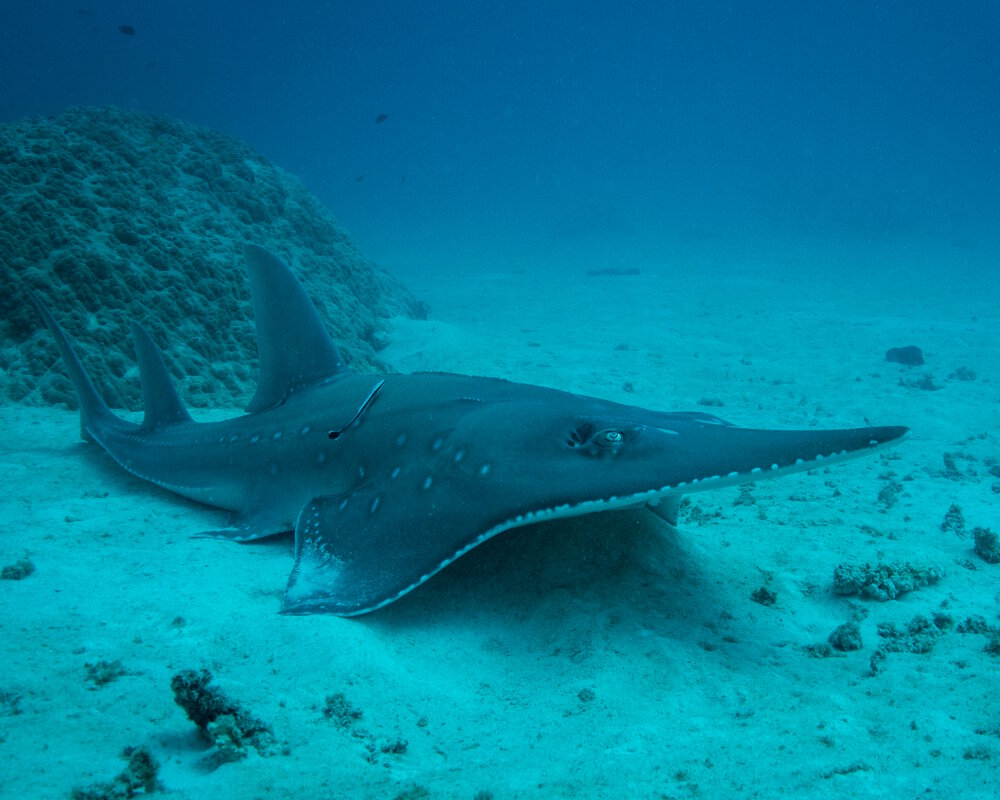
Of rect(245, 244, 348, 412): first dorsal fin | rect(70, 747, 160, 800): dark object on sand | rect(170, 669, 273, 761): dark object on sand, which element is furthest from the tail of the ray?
rect(70, 747, 160, 800): dark object on sand

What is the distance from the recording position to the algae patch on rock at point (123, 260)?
682 centimetres

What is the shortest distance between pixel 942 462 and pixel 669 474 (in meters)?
6.56

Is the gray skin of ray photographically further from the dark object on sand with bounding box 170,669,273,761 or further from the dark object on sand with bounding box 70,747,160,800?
the dark object on sand with bounding box 70,747,160,800

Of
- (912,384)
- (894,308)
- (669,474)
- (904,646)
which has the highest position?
(894,308)

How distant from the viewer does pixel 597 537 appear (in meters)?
3.81

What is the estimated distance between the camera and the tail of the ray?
5.56 m

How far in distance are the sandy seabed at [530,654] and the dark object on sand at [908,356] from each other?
322 inches

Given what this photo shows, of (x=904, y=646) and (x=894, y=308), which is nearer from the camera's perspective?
(x=904, y=646)

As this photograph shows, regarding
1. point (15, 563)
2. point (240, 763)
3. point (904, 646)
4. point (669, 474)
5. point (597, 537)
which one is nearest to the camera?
point (240, 763)

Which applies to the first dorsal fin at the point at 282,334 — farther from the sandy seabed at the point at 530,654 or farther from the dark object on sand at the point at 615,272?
the dark object on sand at the point at 615,272

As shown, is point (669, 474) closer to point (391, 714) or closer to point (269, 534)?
point (391, 714)

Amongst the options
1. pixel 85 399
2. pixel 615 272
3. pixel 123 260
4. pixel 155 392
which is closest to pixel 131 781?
pixel 155 392

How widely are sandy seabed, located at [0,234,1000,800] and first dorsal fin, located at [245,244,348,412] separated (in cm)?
126

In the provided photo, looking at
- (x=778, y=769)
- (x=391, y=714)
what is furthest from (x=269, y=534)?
(x=778, y=769)
